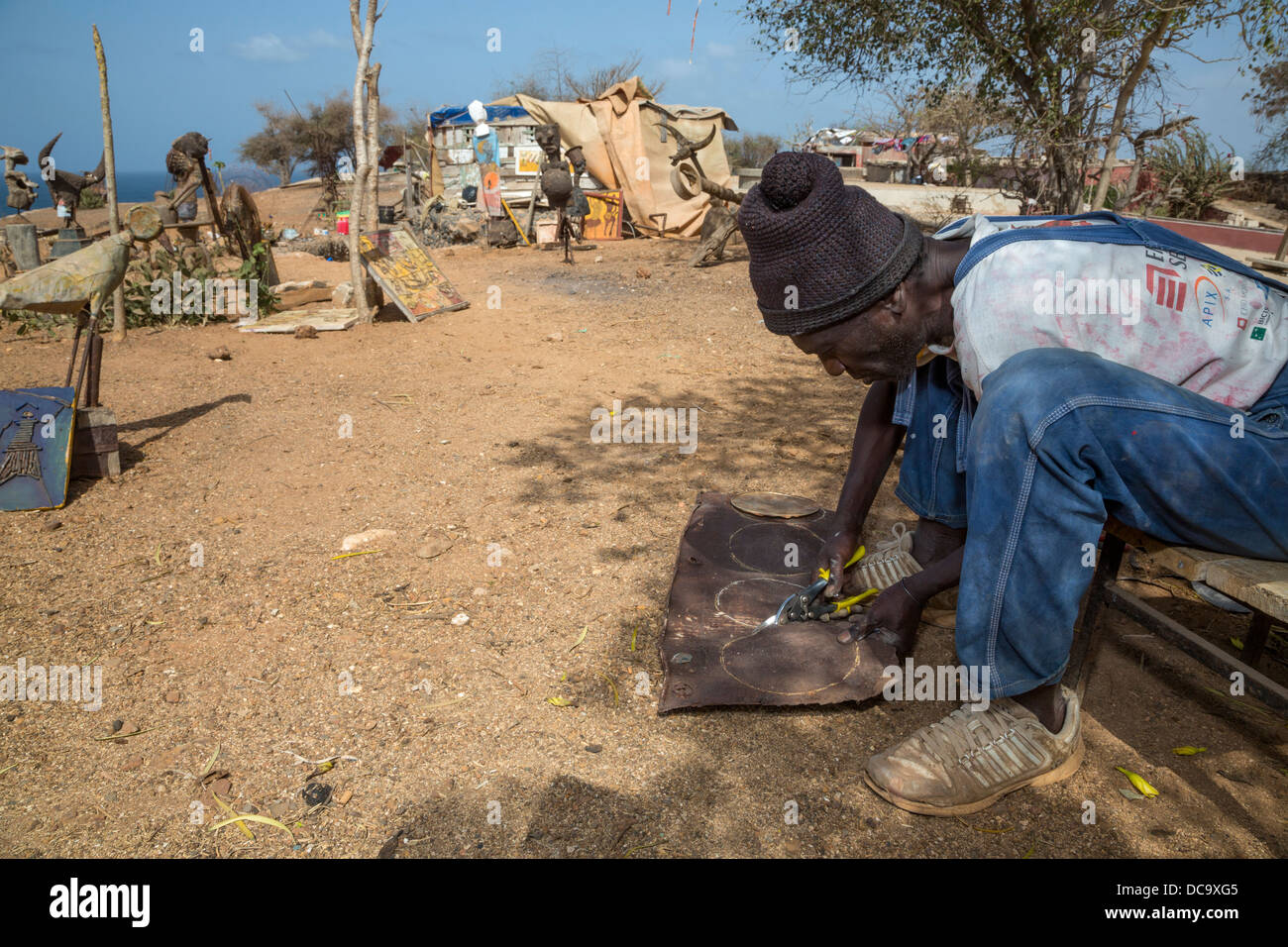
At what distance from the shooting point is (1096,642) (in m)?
2.44

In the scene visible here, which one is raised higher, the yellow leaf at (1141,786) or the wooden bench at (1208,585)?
the wooden bench at (1208,585)

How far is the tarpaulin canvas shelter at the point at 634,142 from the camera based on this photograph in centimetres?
1374

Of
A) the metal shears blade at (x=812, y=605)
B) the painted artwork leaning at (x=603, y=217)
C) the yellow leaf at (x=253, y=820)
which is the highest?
the painted artwork leaning at (x=603, y=217)

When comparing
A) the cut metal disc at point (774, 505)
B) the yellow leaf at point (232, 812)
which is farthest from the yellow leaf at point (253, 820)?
the cut metal disc at point (774, 505)

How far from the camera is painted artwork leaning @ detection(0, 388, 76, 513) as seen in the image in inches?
134

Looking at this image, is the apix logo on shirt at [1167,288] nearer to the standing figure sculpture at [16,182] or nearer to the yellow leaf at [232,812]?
the yellow leaf at [232,812]

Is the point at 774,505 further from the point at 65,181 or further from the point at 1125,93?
the point at 65,181

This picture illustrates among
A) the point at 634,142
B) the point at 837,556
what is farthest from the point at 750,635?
the point at 634,142

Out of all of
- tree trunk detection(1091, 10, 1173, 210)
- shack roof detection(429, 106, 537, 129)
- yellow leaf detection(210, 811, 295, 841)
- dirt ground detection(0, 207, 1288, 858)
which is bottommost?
yellow leaf detection(210, 811, 295, 841)

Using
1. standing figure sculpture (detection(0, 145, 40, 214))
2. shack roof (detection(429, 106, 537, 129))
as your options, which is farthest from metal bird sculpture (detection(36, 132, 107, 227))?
shack roof (detection(429, 106, 537, 129))

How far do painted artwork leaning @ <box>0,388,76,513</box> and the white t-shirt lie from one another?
371 centimetres

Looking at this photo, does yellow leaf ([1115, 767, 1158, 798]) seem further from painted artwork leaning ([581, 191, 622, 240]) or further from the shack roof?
the shack roof

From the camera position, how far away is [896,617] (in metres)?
2.14

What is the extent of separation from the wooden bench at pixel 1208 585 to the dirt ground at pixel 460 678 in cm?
31
